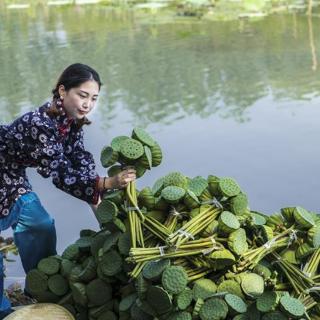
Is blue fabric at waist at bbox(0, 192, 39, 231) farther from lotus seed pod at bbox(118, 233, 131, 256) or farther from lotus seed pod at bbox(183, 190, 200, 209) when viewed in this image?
lotus seed pod at bbox(183, 190, 200, 209)

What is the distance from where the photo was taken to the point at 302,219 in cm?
212

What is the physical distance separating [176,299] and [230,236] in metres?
0.26

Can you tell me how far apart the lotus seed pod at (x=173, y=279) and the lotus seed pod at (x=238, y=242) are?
18cm

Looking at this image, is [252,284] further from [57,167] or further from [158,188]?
[57,167]

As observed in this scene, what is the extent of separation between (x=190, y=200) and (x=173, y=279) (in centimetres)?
28

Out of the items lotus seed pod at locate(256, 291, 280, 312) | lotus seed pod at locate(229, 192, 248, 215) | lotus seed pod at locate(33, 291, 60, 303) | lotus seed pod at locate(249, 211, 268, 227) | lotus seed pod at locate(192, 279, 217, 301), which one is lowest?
lotus seed pod at locate(33, 291, 60, 303)

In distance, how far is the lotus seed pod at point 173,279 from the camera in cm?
195

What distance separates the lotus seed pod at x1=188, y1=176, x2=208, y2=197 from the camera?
7.18 feet

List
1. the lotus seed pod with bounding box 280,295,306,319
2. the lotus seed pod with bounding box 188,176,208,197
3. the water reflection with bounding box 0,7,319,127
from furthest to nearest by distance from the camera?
the water reflection with bounding box 0,7,319,127
the lotus seed pod with bounding box 188,176,208,197
the lotus seed pod with bounding box 280,295,306,319

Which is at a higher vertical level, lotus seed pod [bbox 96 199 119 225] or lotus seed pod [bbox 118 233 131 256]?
lotus seed pod [bbox 96 199 119 225]

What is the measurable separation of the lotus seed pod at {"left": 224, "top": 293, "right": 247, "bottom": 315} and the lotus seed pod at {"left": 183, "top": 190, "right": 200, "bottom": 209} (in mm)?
315

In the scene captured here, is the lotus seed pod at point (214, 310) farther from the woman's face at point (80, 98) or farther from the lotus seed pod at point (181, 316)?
the woman's face at point (80, 98)

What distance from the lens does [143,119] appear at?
230 inches

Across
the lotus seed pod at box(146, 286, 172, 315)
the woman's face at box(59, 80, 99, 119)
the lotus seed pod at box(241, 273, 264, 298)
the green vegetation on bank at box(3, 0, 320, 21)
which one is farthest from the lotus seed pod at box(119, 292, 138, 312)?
the green vegetation on bank at box(3, 0, 320, 21)
